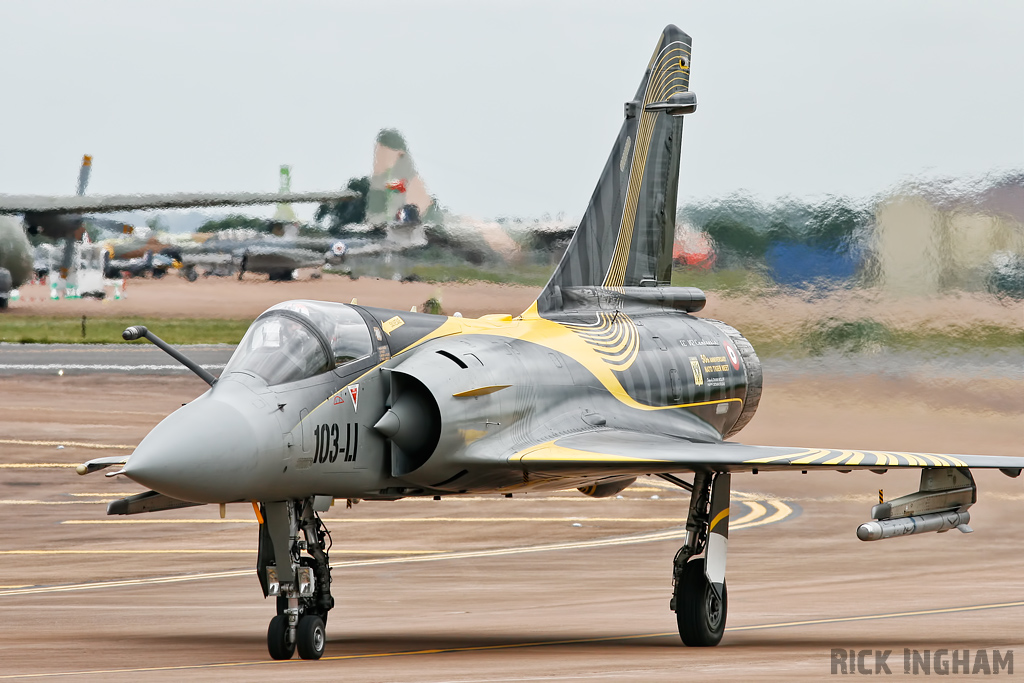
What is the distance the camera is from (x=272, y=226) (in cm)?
3027

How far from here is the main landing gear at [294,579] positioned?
1156cm

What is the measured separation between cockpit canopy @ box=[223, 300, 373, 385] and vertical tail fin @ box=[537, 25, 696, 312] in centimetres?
454

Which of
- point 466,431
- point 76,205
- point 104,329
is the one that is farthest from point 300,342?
point 104,329

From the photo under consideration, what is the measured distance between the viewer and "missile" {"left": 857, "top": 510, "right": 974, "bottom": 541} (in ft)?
39.6

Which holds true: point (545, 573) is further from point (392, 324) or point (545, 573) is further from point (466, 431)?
point (392, 324)

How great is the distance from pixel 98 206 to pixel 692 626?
974 inches

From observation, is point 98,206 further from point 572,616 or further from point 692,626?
point 692,626

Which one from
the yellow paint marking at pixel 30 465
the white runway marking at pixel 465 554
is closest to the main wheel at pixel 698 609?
the white runway marking at pixel 465 554

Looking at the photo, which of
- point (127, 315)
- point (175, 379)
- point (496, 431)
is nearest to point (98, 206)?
point (127, 315)

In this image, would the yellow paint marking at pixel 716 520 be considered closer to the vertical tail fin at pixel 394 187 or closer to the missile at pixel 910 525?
the missile at pixel 910 525

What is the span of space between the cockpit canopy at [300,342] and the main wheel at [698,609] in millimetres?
→ 3477

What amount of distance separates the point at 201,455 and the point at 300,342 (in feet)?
5.06

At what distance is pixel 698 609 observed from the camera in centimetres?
1288

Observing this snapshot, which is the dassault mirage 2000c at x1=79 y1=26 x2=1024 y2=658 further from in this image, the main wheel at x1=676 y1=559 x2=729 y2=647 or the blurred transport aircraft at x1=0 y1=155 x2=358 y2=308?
the blurred transport aircraft at x1=0 y1=155 x2=358 y2=308
